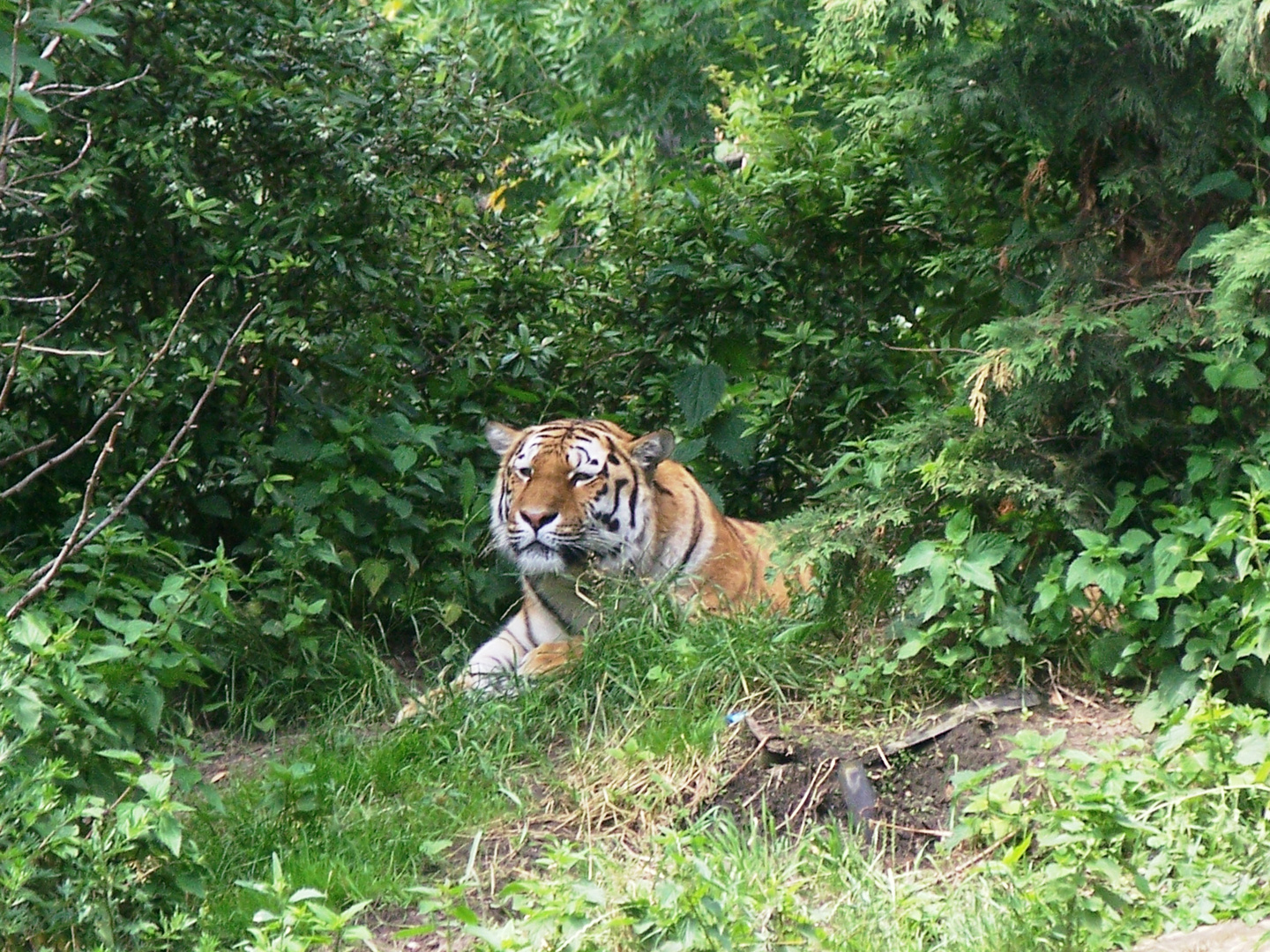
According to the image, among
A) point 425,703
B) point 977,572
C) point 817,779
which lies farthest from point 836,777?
point 425,703

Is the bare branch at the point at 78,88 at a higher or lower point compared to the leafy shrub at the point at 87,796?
higher

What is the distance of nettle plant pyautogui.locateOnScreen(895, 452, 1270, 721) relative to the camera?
13.0ft

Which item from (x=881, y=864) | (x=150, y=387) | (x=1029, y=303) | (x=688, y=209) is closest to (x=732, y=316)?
(x=688, y=209)

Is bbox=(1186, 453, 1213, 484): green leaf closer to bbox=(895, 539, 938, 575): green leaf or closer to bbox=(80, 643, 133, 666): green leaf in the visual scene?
bbox=(895, 539, 938, 575): green leaf

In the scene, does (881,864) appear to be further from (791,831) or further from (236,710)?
(236,710)

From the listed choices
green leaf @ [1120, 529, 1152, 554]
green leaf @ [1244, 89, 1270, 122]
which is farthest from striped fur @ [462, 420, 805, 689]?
green leaf @ [1244, 89, 1270, 122]

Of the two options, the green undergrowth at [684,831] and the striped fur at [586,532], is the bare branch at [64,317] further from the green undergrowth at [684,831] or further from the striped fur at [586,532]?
the striped fur at [586,532]

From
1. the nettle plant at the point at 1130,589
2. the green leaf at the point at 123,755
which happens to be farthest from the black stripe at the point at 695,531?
the green leaf at the point at 123,755

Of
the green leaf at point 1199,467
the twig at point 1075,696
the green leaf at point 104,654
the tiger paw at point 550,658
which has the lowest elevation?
the tiger paw at point 550,658

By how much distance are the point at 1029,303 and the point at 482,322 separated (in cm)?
240

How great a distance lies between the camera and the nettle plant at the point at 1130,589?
13.0 feet

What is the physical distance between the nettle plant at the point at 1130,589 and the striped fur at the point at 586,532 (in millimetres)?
1154

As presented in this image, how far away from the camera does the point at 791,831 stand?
418 cm

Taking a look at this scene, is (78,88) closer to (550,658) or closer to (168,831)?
(168,831)
